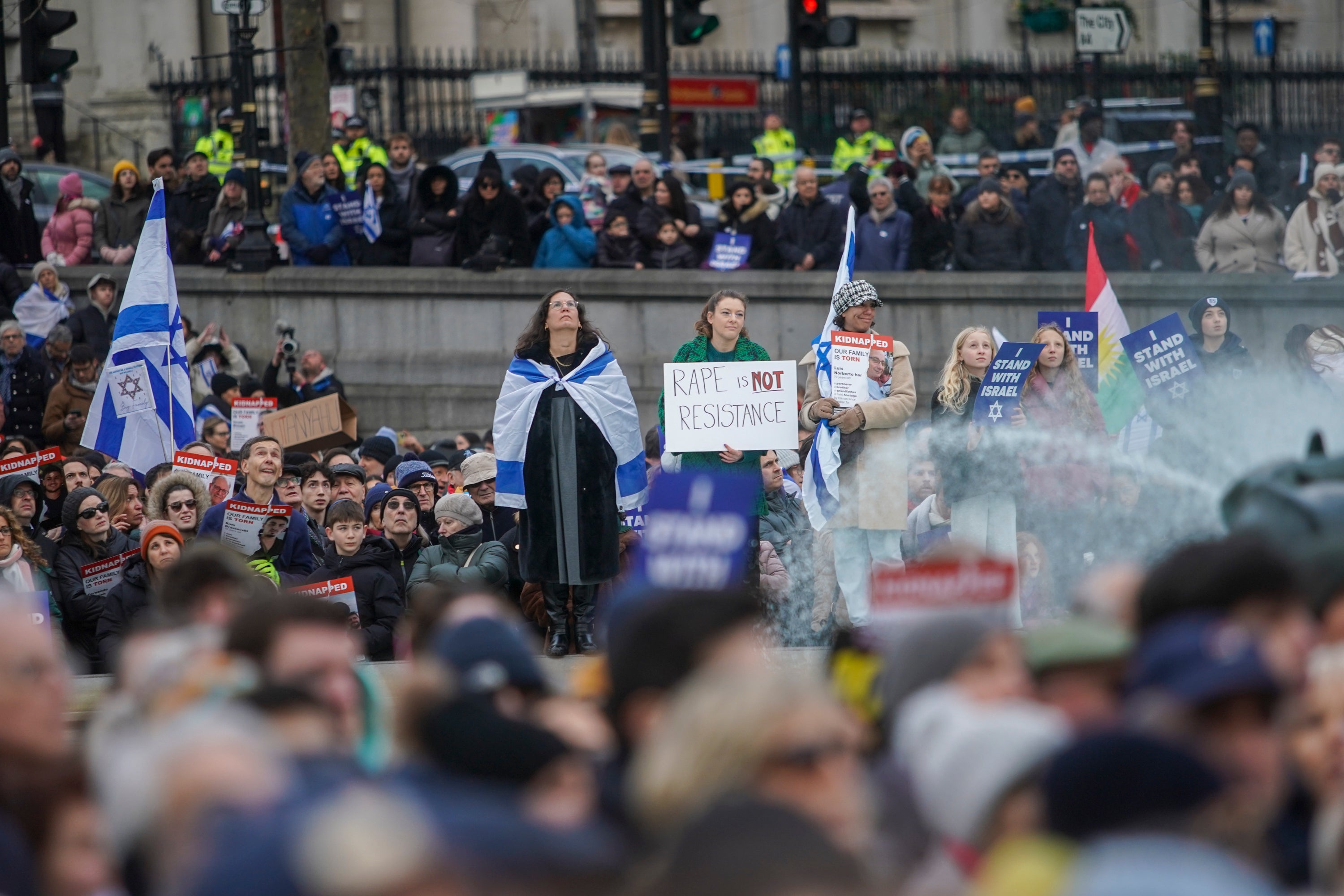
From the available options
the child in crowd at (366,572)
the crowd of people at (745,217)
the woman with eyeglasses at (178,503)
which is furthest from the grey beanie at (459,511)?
the crowd of people at (745,217)

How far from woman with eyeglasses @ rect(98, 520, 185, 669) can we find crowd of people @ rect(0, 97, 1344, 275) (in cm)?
762

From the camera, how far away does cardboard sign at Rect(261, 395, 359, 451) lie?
13.6 m

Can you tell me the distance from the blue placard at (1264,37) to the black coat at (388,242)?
608 inches

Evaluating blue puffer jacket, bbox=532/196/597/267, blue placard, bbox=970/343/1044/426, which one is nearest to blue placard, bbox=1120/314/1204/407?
blue placard, bbox=970/343/1044/426

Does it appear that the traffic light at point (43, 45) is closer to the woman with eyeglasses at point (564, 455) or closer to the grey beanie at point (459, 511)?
the grey beanie at point (459, 511)

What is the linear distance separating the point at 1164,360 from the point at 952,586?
6558mm

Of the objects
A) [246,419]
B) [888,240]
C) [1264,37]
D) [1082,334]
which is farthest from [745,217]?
[1264,37]

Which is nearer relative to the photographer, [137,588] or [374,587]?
[137,588]

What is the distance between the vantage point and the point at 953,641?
173 inches

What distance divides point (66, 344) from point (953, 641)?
→ 1298cm

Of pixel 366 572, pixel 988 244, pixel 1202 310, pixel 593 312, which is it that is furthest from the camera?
pixel 593 312

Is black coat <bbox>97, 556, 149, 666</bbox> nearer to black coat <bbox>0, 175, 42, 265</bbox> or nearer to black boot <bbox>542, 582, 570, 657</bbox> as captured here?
black boot <bbox>542, 582, 570, 657</bbox>

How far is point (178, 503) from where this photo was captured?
34.8ft

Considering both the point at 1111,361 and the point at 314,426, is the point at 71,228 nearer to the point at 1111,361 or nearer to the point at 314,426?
the point at 314,426
